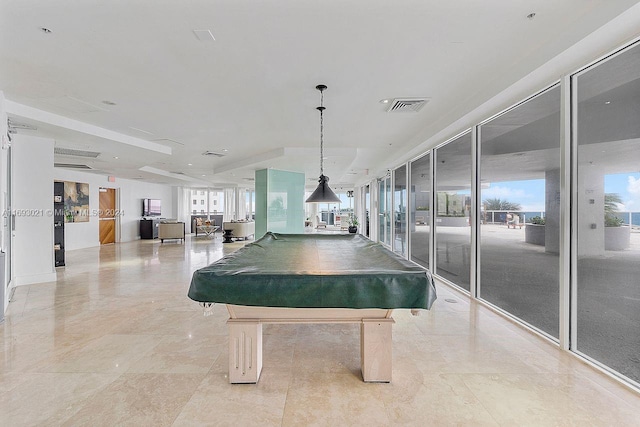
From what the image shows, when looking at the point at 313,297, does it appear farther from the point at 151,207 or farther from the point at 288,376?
the point at 151,207

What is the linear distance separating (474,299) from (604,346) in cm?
143

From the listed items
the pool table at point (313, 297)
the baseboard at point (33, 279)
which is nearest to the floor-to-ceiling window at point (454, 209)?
the pool table at point (313, 297)

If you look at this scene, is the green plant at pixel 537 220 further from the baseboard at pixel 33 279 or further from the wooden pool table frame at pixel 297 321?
the baseboard at pixel 33 279

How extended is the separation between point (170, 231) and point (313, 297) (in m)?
11.0

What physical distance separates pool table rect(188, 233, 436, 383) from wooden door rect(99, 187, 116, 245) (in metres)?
11.0

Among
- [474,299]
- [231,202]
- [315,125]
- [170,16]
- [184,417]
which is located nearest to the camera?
[184,417]

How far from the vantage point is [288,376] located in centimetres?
225

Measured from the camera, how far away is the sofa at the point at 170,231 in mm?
11047

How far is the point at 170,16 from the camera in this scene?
214cm

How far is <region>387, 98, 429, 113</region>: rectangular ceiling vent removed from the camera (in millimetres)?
3848

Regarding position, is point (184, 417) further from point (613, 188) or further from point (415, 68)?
point (613, 188)

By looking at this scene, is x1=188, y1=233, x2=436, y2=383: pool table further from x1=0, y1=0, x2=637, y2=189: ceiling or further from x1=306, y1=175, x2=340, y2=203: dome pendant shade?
x1=0, y1=0, x2=637, y2=189: ceiling

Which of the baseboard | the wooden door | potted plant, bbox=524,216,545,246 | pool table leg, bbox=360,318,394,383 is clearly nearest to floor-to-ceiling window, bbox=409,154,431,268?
potted plant, bbox=524,216,545,246

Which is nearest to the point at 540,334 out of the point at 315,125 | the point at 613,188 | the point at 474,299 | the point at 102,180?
the point at 474,299
